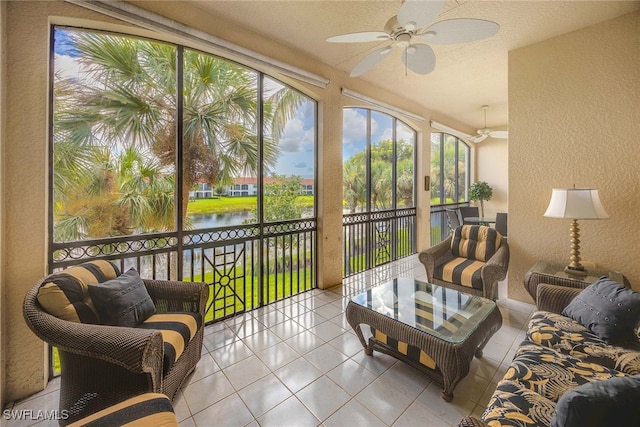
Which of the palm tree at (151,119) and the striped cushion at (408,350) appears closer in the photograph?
the striped cushion at (408,350)

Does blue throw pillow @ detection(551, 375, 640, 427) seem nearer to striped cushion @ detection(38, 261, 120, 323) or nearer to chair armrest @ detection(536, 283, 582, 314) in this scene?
chair armrest @ detection(536, 283, 582, 314)

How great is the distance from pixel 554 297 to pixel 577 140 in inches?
70.0

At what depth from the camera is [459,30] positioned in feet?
5.66

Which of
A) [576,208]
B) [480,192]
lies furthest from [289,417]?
[480,192]

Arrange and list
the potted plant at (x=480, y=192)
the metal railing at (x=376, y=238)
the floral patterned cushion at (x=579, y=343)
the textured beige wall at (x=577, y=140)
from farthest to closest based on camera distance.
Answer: the potted plant at (x=480, y=192) → the metal railing at (x=376, y=238) → the textured beige wall at (x=577, y=140) → the floral patterned cushion at (x=579, y=343)

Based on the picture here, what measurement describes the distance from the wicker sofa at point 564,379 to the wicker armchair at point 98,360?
4.50 feet

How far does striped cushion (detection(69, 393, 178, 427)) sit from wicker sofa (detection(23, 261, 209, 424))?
166mm

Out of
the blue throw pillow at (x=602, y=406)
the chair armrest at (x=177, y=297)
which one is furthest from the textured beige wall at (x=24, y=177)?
the blue throw pillow at (x=602, y=406)

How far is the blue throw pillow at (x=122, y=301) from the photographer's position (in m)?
1.56

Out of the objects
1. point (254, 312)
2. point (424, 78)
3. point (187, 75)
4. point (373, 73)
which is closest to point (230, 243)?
point (254, 312)

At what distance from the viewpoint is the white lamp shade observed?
2213 millimetres

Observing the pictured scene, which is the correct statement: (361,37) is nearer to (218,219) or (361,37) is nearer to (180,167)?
(180,167)

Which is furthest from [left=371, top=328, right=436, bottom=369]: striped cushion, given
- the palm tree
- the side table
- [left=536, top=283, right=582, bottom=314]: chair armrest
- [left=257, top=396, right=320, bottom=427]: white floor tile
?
the palm tree

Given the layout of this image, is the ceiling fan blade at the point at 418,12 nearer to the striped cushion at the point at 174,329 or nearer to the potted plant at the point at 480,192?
the striped cushion at the point at 174,329
